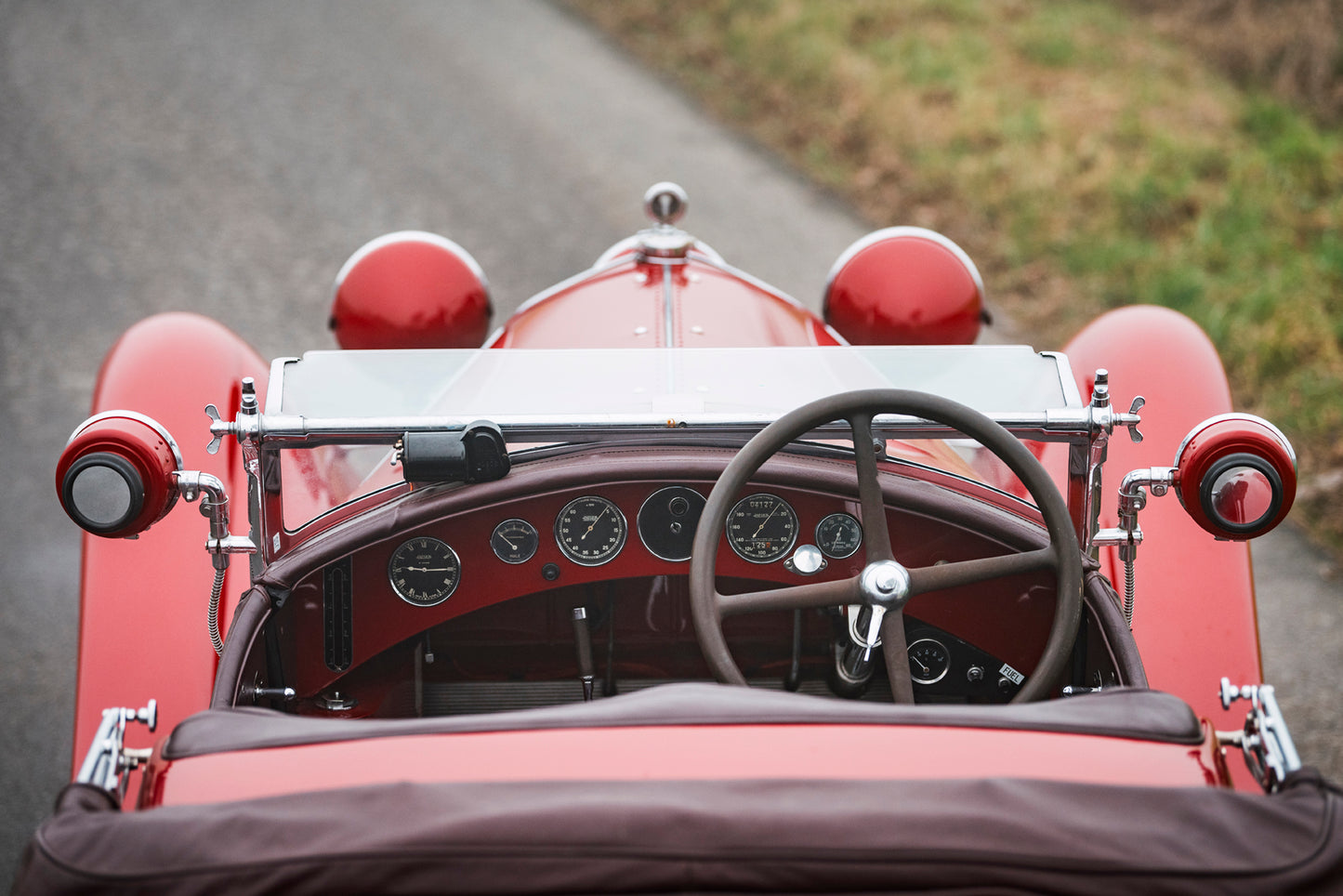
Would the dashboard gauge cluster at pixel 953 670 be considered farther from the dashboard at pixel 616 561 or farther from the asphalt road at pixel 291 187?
the asphalt road at pixel 291 187

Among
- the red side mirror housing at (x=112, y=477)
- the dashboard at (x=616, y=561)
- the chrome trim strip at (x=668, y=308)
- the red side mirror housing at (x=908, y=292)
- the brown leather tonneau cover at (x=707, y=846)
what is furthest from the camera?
the red side mirror housing at (x=908, y=292)

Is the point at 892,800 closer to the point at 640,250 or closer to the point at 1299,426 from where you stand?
the point at 640,250

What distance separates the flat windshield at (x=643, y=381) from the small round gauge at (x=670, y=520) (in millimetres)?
159

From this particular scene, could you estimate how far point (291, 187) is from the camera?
6.90 m

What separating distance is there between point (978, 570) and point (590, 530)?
2.50ft

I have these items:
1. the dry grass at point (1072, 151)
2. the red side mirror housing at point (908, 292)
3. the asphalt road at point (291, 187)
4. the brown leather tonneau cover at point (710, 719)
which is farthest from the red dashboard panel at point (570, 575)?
the dry grass at point (1072, 151)

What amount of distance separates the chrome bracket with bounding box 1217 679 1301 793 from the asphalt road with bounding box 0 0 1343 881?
79.5 inches

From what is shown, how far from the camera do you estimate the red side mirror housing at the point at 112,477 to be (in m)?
2.27

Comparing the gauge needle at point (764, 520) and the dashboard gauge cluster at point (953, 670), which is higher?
the gauge needle at point (764, 520)

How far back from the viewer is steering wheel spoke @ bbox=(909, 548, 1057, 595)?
2.16m

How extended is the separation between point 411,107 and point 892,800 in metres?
7.07

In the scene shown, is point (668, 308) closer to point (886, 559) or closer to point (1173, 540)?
point (886, 559)

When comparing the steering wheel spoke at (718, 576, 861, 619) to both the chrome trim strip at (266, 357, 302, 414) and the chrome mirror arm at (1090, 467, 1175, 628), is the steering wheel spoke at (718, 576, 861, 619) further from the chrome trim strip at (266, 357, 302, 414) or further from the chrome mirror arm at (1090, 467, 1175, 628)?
the chrome trim strip at (266, 357, 302, 414)

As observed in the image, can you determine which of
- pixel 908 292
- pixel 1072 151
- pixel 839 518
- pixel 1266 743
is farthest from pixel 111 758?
pixel 1072 151
